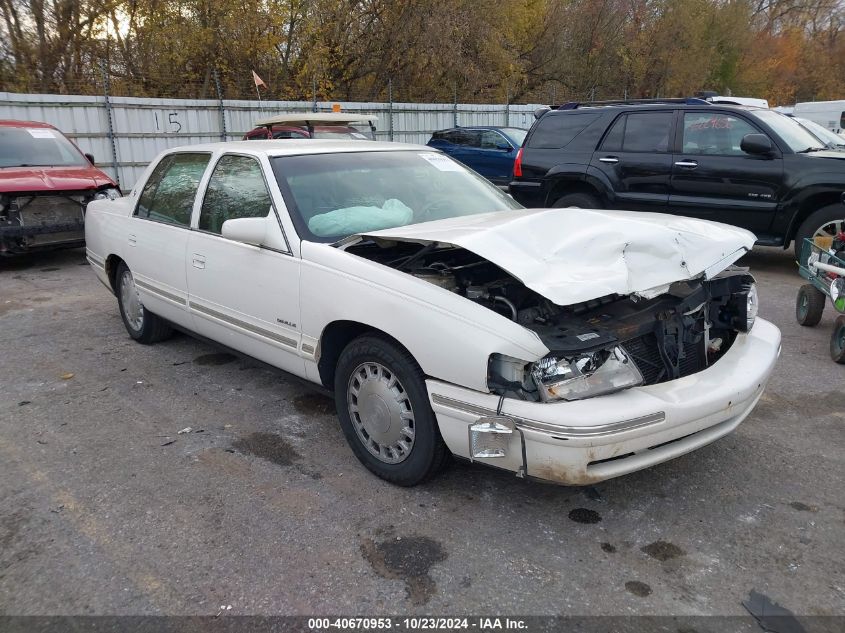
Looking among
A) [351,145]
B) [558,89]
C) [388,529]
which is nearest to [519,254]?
[388,529]

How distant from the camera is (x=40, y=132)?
9.27 metres

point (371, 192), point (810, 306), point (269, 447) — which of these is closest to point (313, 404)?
point (269, 447)

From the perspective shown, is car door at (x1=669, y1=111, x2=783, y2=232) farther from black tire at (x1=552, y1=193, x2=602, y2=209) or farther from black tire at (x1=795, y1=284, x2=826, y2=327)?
black tire at (x1=795, y1=284, x2=826, y2=327)

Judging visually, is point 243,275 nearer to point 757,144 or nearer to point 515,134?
point 757,144

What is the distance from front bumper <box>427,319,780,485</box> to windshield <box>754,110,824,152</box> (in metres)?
5.53

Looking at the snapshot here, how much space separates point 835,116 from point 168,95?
19208 mm

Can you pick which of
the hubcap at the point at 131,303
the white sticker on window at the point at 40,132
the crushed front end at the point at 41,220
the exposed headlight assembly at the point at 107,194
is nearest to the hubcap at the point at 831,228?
the hubcap at the point at 131,303

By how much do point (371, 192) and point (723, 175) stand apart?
5220 mm

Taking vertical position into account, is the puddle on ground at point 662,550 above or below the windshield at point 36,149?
below

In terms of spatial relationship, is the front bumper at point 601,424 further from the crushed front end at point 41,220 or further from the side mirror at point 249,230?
the crushed front end at point 41,220

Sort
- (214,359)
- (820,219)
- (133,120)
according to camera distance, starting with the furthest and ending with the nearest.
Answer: (133,120) → (820,219) → (214,359)

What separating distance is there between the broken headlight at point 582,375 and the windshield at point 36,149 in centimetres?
836

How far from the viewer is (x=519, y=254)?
9.95 ft

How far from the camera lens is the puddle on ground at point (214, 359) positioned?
16.8 feet
